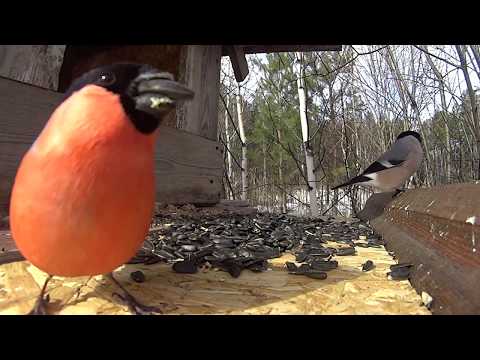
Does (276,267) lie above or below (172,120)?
below

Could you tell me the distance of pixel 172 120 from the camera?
2924 millimetres

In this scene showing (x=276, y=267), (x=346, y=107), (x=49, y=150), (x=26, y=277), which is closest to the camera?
(x=49, y=150)

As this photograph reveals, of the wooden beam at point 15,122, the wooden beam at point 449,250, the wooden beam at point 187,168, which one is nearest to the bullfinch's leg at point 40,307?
the wooden beam at point 449,250

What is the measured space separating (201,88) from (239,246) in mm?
1825

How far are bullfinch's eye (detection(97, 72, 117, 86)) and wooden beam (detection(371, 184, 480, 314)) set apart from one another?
0.76 metres

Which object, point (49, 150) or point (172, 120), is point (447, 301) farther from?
point (172, 120)

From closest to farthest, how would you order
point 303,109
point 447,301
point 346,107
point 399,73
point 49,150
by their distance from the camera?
1. point 49,150
2. point 447,301
3. point 399,73
4. point 303,109
5. point 346,107

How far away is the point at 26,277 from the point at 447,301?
3.27ft

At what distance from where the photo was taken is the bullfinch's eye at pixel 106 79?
2.23 ft

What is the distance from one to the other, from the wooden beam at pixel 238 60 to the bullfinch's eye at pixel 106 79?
114 inches

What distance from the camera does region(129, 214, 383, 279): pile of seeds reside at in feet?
3.83

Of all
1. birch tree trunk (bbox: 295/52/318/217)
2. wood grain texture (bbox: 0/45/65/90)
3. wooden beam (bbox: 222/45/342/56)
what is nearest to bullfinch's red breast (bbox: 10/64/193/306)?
wood grain texture (bbox: 0/45/65/90)

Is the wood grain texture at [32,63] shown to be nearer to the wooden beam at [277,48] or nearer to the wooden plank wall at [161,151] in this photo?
the wooden plank wall at [161,151]
